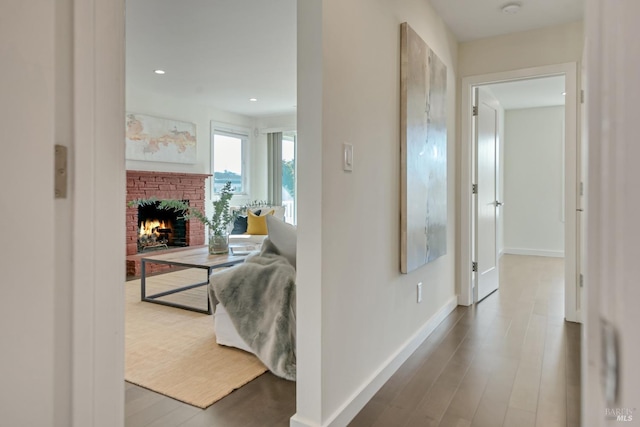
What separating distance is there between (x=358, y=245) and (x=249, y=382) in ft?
3.38

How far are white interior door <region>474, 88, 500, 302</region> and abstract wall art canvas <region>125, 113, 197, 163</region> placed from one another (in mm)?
4317

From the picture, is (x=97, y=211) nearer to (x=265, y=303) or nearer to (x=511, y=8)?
(x=265, y=303)

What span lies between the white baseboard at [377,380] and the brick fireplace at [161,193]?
3.77 metres

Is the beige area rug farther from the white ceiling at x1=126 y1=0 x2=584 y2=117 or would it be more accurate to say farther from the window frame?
the window frame

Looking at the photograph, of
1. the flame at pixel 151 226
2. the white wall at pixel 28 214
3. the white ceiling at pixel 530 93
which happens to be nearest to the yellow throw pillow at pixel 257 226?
the flame at pixel 151 226

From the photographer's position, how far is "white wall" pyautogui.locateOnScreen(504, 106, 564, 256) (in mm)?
6793

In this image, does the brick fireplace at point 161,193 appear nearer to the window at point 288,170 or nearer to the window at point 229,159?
the window at point 229,159

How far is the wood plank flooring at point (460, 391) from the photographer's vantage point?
6.19 feet

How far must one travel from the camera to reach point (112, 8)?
73 cm

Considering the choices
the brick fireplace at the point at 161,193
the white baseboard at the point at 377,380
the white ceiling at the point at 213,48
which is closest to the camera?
the white baseboard at the point at 377,380

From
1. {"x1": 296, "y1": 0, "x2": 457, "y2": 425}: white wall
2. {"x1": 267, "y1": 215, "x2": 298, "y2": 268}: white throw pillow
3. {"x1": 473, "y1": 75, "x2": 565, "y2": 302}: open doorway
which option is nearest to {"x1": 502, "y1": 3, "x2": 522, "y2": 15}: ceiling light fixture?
{"x1": 296, "y1": 0, "x2": 457, "y2": 425}: white wall

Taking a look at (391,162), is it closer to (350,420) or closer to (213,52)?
(350,420)

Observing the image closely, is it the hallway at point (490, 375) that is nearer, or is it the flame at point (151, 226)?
the hallway at point (490, 375)

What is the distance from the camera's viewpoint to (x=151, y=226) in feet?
20.5
